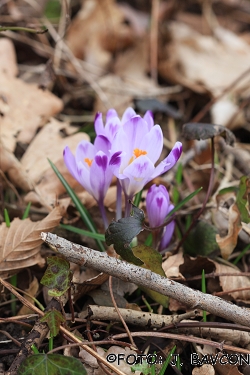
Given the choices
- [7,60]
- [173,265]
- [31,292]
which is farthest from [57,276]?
[7,60]

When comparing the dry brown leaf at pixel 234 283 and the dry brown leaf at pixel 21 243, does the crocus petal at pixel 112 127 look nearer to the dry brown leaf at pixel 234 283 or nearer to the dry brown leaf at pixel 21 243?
the dry brown leaf at pixel 21 243

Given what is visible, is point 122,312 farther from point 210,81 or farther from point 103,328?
point 210,81

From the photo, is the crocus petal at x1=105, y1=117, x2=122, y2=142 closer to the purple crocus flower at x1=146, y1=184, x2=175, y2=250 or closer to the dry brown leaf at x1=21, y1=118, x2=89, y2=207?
the purple crocus flower at x1=146, y1=184, x2=175, y2=250

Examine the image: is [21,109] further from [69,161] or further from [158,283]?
[158,283]

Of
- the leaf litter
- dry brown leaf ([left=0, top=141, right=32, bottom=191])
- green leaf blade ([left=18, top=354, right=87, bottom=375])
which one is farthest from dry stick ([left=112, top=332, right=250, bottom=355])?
dry brown leaf ([left=0, top=141, right=32, bottom=191])

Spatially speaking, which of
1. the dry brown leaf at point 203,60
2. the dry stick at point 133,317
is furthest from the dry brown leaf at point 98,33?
the dry stick at point 133,317

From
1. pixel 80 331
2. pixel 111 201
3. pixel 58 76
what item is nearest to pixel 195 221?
pixel 111 201
